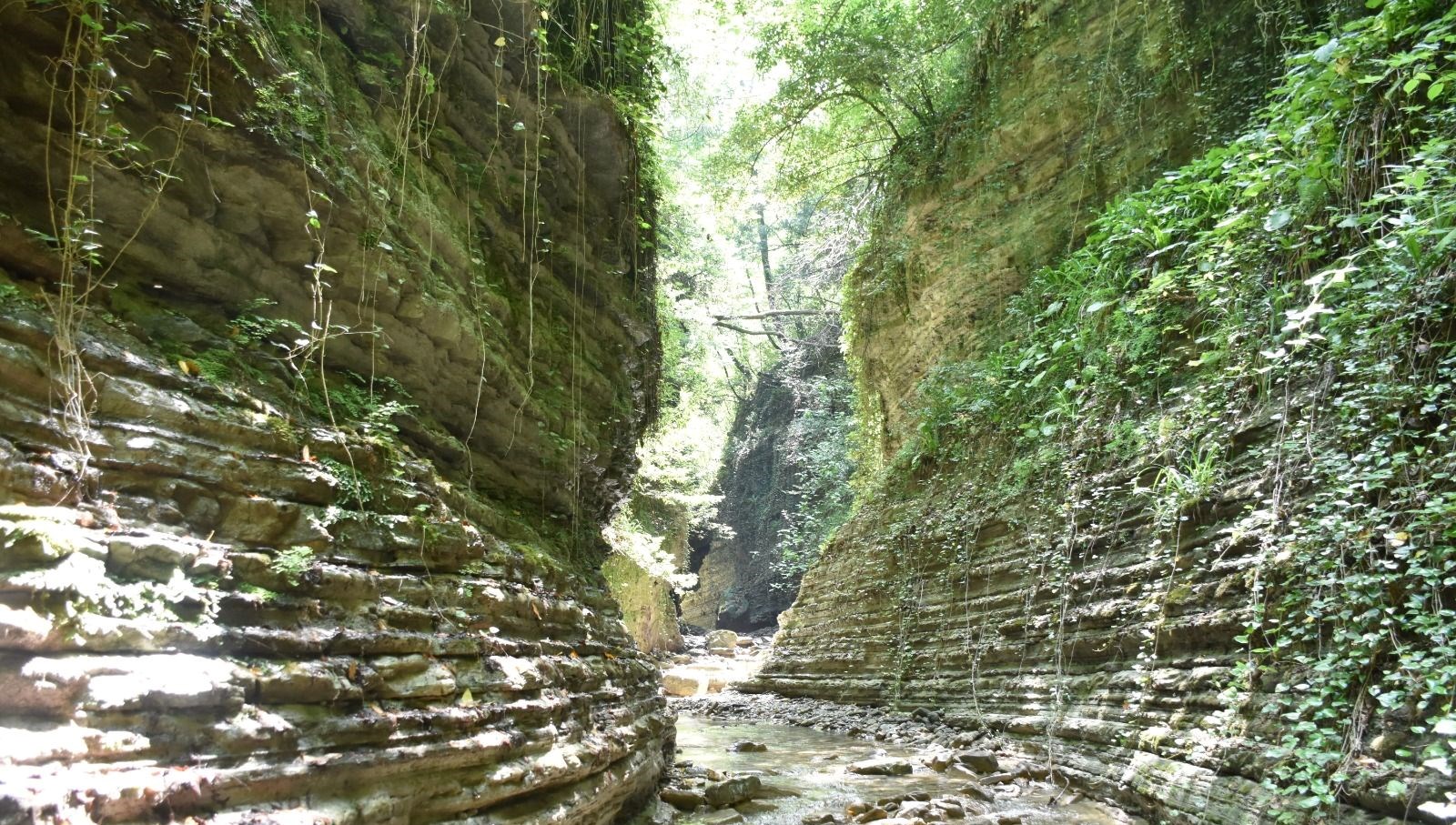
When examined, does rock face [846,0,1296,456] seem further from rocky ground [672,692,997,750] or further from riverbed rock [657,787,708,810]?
riverbed rock [657,787,708,810]

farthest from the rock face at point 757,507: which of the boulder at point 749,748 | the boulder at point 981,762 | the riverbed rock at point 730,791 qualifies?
the riverbed rock at point 730,791

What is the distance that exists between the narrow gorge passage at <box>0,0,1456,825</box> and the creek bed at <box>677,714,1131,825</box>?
81mm

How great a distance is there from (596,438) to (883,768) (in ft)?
13.9

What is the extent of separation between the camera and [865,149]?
54.1 ft

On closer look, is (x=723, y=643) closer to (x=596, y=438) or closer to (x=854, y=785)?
(x=854, y=785)

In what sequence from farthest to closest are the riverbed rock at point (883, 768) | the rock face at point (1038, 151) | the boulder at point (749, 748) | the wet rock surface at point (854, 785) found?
the rock face at point (1038, 151) < the boulder at point (749, 748) < the riverbed rock at point (883, 768) < the wet rock surface at point (854, 785)

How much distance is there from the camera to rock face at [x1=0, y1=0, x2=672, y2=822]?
96.0 inches

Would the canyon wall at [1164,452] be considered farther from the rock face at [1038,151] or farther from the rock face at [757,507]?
the rock face at [757,507]

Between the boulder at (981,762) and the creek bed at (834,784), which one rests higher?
the boulder at (981,762)

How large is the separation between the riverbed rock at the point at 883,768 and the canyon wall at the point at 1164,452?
1.12m

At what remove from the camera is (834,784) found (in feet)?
22.4

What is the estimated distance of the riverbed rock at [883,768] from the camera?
7020 millimetres

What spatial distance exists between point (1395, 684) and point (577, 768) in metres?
4.05

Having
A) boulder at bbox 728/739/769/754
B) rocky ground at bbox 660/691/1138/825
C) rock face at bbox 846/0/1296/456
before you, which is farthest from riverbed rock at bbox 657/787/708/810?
rock face at bbox 846/0/1296/456
